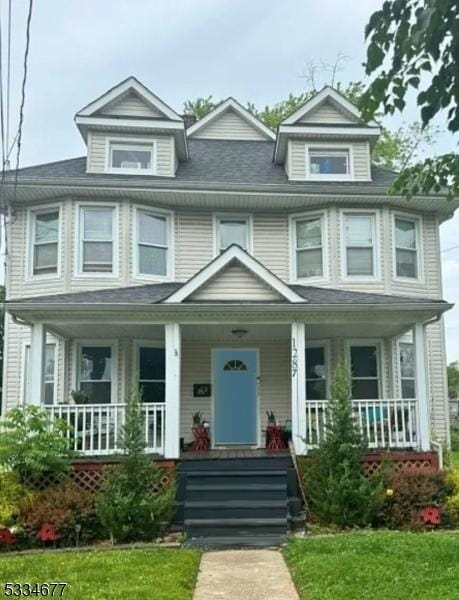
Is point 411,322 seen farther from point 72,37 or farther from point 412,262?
point 72,37

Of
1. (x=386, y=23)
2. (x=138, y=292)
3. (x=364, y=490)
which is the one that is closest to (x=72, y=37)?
(x=138, y=292)

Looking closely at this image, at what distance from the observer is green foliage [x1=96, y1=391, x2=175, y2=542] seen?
7.95 m

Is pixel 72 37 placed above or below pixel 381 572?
above

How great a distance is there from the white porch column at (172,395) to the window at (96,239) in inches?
111

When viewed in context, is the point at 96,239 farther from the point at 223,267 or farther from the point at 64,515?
the point at 64,515

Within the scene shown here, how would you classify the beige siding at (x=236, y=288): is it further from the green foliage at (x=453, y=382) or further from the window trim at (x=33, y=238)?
the green foliage at (x=453, y=382)

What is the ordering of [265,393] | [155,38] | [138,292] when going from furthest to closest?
[265,393], [138,292], [155,38]

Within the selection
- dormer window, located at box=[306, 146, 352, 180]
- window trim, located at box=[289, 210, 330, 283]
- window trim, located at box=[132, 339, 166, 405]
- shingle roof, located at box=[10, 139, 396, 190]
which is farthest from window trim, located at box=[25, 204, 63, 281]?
dormer window, located at box=[306, 146, 352, 180]

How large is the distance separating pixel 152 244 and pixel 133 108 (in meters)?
3.35

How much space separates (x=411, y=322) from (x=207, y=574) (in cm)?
600

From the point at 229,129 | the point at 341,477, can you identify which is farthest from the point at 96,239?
the point at 341,477

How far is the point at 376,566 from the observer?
20.4ft

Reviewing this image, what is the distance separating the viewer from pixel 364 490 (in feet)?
27.1

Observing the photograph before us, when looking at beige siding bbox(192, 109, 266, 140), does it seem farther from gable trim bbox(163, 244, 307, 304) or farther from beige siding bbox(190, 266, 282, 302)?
beige siding bbox(190, 266, 282, 302)
